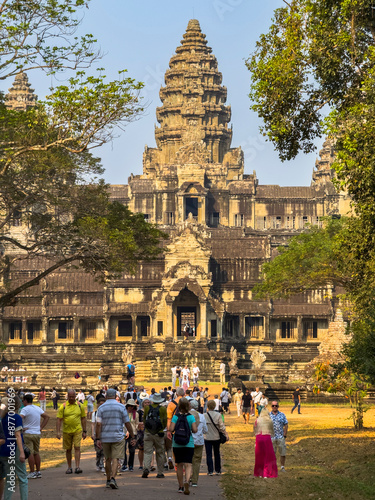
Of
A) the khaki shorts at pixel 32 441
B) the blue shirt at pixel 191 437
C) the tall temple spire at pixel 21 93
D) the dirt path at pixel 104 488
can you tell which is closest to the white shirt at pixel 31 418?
the khaki shorts at pixel 32 441

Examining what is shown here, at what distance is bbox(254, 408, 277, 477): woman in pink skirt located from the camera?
22.2 m

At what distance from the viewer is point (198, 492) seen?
2025 centimetres

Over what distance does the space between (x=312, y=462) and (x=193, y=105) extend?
8142 cm

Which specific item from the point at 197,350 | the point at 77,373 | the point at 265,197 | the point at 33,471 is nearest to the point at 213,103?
the point at 265,197

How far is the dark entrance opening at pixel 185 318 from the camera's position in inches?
2955

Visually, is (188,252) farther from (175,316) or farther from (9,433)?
(9,433)

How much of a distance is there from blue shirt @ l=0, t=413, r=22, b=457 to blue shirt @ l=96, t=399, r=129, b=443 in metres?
3.16

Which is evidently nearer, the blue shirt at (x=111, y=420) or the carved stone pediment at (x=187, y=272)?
the blue shirt at (x=111, y=420)

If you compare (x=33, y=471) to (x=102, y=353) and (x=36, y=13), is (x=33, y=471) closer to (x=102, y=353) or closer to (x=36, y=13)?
(x=36, y=13)

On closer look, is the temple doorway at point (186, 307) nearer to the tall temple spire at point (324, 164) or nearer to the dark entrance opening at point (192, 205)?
the dark entrance opening at point (192, 205)

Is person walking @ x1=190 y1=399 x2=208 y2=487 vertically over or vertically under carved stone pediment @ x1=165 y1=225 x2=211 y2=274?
under

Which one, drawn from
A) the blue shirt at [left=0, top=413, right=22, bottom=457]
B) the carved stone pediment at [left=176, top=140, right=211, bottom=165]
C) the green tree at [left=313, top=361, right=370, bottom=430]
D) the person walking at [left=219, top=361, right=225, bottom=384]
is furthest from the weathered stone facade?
the blue shirt at [left=0, top=413, right=22, bottom=457]

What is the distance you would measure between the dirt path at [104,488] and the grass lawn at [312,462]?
1.71 ft

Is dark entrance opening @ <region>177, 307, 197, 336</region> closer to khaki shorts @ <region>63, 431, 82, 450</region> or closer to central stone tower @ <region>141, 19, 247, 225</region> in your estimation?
→ central stone tower @ <region>141, 19, 247, 225</region>
